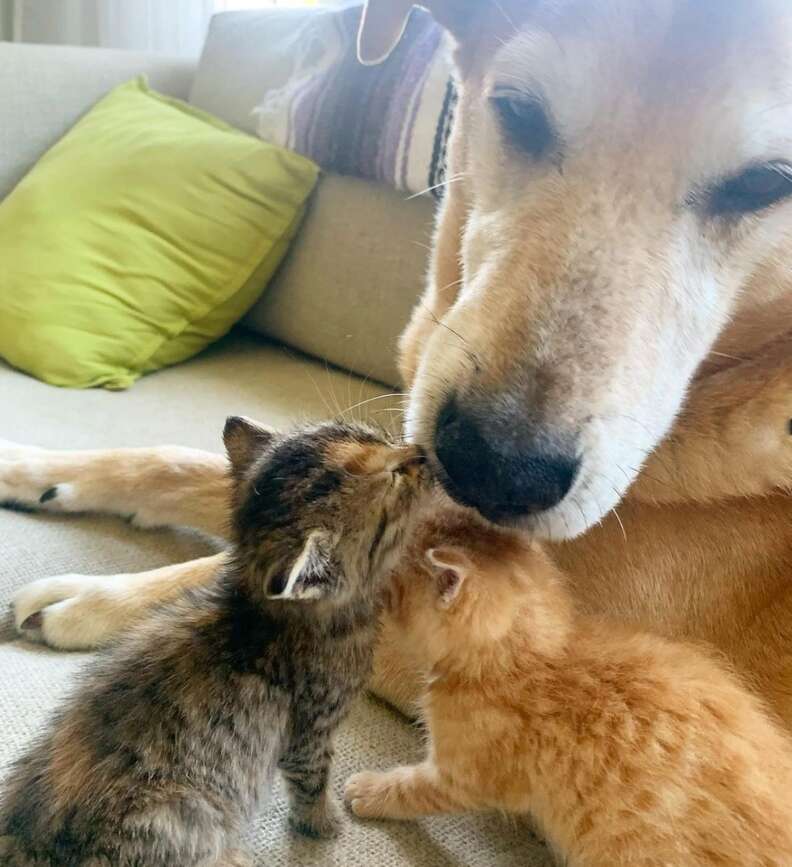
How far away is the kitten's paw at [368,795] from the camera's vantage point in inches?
41.1

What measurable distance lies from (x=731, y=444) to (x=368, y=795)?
0.63 metres

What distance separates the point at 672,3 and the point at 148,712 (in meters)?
0.96

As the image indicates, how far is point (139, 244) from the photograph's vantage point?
86.3 inches

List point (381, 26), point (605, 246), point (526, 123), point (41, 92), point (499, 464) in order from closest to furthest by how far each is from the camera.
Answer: point (499, 464) → point (605, 246) → point (526, 123) → point (381, 26) → point (41, 92)

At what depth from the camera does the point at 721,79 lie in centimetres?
97

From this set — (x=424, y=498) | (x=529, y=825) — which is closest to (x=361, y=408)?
(x=424, y=498)

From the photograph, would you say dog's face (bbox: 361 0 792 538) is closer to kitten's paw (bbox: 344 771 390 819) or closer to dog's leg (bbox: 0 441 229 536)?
kitten's paw (bbox: 344 771 390 819)

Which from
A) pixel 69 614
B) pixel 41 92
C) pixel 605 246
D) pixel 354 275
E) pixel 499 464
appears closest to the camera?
pixel 499 464

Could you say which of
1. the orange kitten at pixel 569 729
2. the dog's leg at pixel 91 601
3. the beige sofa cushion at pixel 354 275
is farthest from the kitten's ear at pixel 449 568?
the beige sofa cushion at pixel 354 275

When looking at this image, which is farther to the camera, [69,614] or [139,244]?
[139,244]

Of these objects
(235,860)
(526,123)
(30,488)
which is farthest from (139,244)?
(235,860)

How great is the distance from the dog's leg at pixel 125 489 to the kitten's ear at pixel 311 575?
1.86 feet

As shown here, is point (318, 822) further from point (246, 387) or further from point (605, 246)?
point (246, 387)

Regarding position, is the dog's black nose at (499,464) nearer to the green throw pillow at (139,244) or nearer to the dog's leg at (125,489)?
the dog's leg at (125,489)
